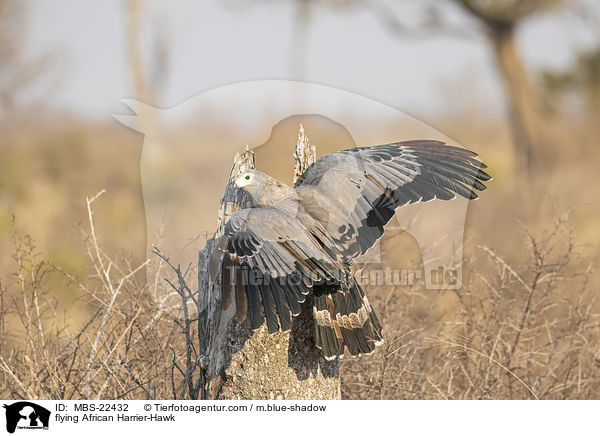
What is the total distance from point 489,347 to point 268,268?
1.71m

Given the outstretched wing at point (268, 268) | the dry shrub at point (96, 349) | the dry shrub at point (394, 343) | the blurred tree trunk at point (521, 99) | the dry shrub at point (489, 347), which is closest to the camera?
the outstretched wing at point (268, 268)

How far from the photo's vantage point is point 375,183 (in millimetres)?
2900

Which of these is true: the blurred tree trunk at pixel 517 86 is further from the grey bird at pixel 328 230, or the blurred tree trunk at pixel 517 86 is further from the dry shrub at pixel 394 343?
the grey bird at pixel 328 230

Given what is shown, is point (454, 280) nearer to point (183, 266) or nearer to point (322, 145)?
point (322, 145)

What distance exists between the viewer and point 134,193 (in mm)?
11602

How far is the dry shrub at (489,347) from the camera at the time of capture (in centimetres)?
345

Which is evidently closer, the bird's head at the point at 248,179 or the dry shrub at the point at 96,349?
the bird's head at the point at 248,179

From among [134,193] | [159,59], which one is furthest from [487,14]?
[134,193]

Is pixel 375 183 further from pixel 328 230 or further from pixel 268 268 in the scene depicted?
pixel 268 268

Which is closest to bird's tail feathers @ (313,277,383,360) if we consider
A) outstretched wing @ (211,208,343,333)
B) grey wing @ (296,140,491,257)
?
outstretched wing @ (211,208,343,333)
